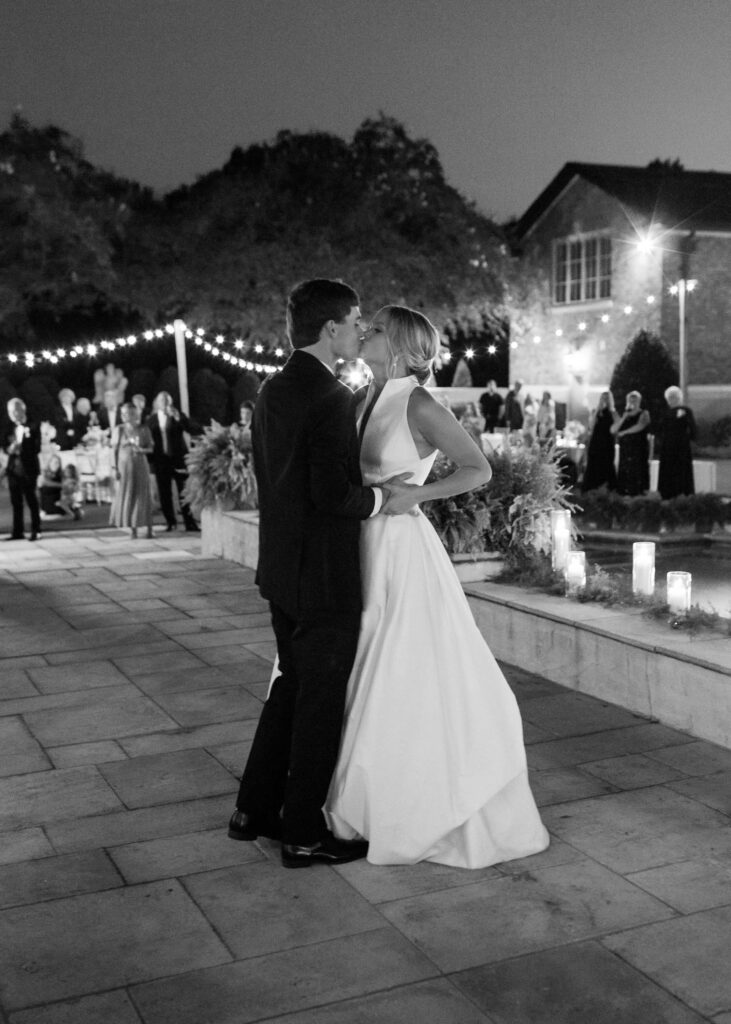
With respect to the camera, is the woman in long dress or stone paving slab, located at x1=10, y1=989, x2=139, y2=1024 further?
the woman in long dress

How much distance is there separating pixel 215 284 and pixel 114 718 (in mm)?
21127

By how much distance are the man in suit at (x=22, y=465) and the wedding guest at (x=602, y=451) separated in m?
6.74

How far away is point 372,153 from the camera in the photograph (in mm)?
26719

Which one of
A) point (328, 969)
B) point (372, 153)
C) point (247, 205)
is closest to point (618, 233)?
point (372, 153)

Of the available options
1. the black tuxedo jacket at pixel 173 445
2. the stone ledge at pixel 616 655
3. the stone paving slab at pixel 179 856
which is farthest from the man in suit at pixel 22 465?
the stone paving slab at pixel 179 856

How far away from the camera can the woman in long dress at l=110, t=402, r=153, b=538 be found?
12422 mm

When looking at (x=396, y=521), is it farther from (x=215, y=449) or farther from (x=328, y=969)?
(x=215, y=449)

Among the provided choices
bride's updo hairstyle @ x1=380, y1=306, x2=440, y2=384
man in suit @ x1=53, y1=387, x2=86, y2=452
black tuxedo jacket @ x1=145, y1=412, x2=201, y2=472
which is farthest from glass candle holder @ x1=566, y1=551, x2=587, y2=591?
man in suit @ x1=53, y1=387, x2=86, y2=452

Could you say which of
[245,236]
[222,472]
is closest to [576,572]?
[222,472]

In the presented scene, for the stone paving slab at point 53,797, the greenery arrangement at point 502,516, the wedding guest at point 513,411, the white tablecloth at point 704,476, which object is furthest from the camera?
the wedding guest at point 513,411

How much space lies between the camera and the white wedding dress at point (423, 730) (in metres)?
3.65

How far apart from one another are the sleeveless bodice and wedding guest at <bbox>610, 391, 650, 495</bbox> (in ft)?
35.8

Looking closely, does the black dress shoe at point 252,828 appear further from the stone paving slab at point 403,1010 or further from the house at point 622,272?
the house at point 622,272

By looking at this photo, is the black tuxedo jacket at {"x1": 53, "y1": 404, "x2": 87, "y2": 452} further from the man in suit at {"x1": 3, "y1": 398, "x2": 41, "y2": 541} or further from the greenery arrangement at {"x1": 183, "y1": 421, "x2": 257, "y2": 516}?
the greenery arrangement at {"x1": 183, "y1": 421, "x2": 257, "y2": 516}
